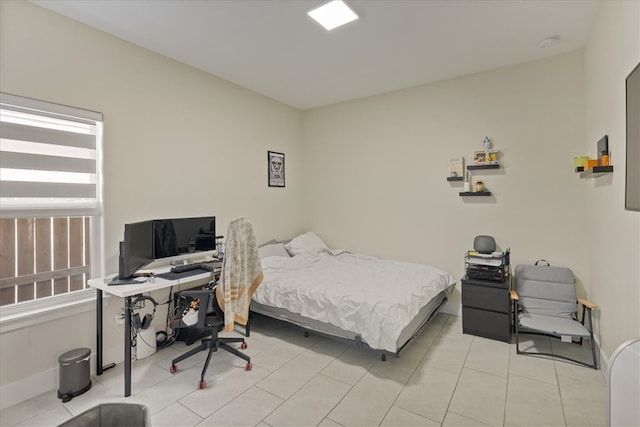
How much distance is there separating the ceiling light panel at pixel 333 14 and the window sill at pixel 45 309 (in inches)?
121

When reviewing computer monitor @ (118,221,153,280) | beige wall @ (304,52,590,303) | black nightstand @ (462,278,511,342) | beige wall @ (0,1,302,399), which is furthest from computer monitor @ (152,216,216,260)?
black nightstand @ (462,278,511,342)

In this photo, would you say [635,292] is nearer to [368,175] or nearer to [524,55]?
[524,55]

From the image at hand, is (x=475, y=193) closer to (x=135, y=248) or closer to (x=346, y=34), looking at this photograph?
(x=346, y=34)

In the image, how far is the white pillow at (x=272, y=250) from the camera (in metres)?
4.07

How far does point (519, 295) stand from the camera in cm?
326

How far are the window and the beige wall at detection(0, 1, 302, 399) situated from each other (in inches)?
4.2

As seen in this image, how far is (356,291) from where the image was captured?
2.90 meters

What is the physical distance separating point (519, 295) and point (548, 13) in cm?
265

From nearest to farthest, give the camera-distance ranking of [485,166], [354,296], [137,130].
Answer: [354,296]
[137,130]
[485,166]

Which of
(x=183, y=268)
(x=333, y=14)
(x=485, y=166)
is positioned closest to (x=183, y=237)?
(x=183, y=268)

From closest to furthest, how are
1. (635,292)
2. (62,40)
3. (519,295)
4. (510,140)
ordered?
(635,292) → (62,40) → (519,295) → (510,140)

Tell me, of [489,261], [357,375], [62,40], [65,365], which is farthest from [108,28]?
[489,261]

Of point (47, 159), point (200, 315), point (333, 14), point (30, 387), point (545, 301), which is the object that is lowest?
point (30, 387)

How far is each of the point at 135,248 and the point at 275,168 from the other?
2459 mm
